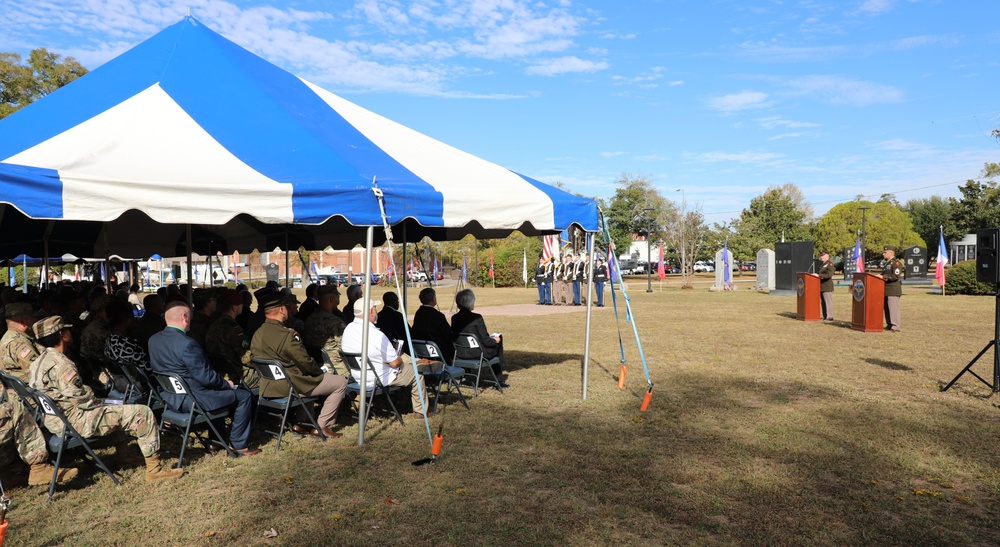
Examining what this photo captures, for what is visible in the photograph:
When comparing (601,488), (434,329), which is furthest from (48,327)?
(601,488)

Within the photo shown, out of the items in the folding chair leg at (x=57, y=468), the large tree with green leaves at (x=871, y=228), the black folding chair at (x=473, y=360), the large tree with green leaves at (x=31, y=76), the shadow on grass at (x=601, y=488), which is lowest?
the shadow on grass at (x=601, y=488)

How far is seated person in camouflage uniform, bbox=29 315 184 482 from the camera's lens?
4.59 m

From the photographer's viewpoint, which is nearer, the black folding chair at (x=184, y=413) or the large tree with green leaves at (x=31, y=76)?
the black folding chair at (x=184, y=413)

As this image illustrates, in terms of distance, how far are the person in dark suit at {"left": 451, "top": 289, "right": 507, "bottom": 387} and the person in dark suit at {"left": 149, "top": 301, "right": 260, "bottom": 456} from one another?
2.79 meters

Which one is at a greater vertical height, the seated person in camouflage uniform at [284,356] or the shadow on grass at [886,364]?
the seated person in camouflage uniform at [284,356]

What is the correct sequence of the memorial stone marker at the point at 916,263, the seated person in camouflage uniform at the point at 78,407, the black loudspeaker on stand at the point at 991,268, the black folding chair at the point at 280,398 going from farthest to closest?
1. the memorial stone marker at the point at 916,263
2. the black loudspeaker on stand at the point at 991,268
3. the black folding chair at the point at 280,398
4. the seated person in camouflage uniform at the point at 78,407

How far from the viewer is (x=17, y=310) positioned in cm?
500

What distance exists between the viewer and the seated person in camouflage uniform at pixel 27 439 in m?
4.40

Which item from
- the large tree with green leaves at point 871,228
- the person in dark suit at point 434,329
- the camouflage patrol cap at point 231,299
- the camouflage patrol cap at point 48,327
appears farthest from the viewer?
the large tree with green leaves at point 871,228

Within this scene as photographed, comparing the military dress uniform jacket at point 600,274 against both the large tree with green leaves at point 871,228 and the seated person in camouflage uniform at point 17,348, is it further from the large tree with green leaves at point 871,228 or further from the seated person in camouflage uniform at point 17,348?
the large tree with green leaves at point 871,228

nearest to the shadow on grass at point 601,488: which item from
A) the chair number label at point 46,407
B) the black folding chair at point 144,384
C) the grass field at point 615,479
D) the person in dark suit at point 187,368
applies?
the grass field at point 615,479

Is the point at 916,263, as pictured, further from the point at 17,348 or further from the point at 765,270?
the point at 17,348

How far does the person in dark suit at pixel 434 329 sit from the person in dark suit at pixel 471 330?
0.12 m

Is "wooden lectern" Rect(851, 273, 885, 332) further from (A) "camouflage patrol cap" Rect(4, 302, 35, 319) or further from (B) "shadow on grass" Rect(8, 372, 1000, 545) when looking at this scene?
(A) "camouflage patrol cap" Rect(4, 302, 35, 319)
